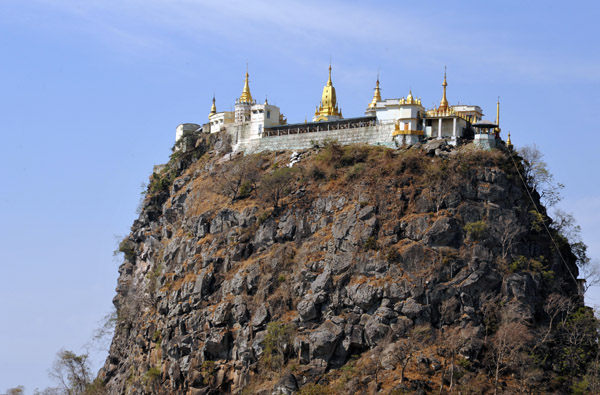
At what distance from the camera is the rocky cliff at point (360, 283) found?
82.4m

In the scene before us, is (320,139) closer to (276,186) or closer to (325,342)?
(276,186)

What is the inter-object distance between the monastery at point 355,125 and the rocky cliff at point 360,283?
2.07m

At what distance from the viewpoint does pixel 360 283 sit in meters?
86.2

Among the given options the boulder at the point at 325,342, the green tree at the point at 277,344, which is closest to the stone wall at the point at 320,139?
the boulder at the point at 325,342

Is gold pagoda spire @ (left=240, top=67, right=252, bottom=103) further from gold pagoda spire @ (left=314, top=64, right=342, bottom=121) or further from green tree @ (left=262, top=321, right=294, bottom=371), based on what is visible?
green tree @ (left=262, top=321, right=294, bottom=371)

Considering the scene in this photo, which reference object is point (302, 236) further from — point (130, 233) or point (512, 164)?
point (130, 233)

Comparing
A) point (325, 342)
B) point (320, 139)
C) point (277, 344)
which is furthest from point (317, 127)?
point (325, 342)

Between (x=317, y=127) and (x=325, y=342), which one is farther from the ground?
(x=317, y=127)

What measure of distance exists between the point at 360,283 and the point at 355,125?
715 inches

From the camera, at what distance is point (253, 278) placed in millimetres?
91062

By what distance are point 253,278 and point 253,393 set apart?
30.3ft

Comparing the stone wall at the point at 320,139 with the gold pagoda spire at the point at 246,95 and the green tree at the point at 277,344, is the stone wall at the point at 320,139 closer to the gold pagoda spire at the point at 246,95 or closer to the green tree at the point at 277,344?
the gold pagoda spire at the point at 246,95

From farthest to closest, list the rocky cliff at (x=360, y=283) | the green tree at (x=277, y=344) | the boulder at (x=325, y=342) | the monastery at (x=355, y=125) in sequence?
the monastery at (x=355, y=125) < the green tree at (x=277, y=344) < the boulder at (x=325, y=342) < the rocky cliff at (x=360, y=283)

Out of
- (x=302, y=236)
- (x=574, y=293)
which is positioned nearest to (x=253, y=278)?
(x=302, y=236)
